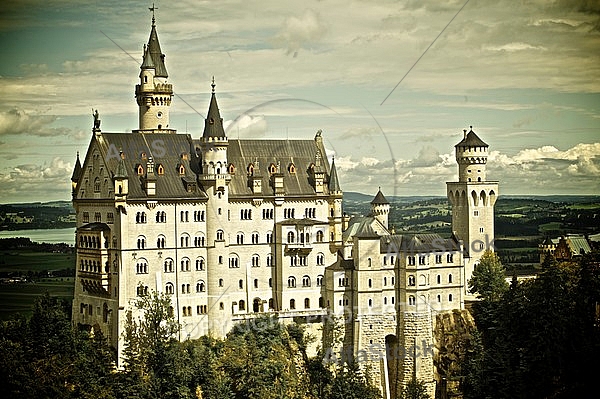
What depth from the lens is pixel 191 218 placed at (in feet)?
273

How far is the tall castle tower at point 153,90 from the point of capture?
8881cm

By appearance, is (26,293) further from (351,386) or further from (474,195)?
(474,195)

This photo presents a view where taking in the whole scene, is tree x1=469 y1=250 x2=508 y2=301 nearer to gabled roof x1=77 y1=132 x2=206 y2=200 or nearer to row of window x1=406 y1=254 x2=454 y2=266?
row of window x1=406 y1=254 x2=454 y2=266

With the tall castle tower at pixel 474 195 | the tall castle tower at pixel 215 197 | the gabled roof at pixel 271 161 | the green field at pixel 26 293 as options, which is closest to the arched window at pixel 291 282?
the tall castle tower at pixel 215 197

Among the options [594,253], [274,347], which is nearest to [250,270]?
[274,347]

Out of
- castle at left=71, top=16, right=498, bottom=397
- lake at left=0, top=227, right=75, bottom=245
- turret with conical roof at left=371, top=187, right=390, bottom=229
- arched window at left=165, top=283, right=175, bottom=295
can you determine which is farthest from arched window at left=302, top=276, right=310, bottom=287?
lake at left=0, top=227, right=75, bottom=245

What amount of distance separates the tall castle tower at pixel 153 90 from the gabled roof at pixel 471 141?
2176cm

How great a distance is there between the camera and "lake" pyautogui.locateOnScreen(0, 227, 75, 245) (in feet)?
292

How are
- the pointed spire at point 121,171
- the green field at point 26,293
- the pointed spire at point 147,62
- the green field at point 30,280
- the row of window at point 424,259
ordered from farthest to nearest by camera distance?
the pointed spire at point 147,62, the row of window at point 424,259, the green field at point 30,280, the green field at point 26,293, the pointed spire at point 121,171

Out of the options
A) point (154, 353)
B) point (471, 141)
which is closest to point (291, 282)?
point (154, 353)

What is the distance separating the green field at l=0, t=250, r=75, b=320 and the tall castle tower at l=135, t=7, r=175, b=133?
11.2 m

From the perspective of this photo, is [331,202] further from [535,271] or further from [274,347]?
[535,271]

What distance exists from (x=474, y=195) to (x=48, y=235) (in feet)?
102

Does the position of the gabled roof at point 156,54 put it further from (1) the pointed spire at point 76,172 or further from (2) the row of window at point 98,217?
(2) the row of window at point 98,217
